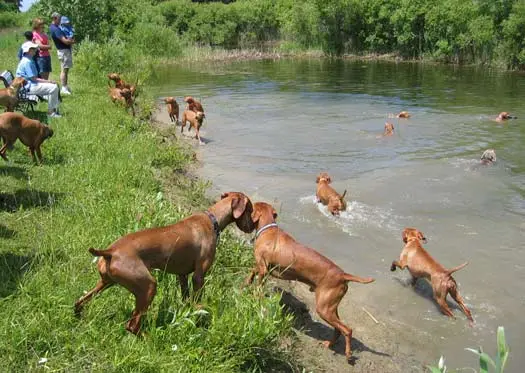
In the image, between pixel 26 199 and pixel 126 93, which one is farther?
pixel 126 93

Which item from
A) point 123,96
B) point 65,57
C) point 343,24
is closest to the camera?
point 123,96

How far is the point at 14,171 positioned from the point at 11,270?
3.31 metres

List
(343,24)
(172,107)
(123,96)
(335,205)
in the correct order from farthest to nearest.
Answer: (343,24) < (172,107) < (123,96) < (335,205)

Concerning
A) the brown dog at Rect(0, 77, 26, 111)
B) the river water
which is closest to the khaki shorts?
the river water

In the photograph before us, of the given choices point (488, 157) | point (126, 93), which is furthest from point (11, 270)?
point (488, 157)

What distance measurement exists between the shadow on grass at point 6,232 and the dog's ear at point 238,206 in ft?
7.53

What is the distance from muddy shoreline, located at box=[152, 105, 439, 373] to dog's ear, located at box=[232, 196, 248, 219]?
1.00 m

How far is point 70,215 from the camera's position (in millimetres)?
5730

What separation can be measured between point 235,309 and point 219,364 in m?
0.54

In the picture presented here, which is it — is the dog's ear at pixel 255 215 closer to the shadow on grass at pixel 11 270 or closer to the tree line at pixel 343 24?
the shadow on grass at pixel 11 270

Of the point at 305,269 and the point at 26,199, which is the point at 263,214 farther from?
the point at 26,199

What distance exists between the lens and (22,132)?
295 inches

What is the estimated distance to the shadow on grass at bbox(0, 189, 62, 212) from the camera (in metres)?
5.98

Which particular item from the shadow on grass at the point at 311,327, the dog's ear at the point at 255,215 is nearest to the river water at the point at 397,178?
the shadow on grass at the point at 311,327
